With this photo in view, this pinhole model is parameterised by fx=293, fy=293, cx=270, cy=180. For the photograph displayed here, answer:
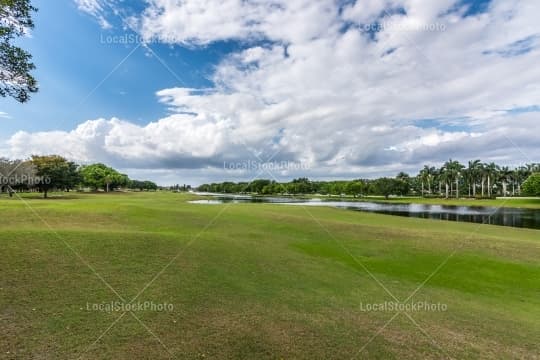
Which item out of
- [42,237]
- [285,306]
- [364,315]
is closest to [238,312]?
[285,306]

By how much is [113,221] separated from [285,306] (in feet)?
79.6

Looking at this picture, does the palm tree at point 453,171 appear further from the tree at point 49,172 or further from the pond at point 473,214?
the tree at point 49,172

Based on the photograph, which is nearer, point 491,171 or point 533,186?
point 533,186

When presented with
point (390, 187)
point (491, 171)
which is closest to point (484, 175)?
point (491, 171)

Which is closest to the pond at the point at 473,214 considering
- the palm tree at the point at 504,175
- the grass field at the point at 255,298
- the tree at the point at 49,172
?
the tree at the point at 49,172

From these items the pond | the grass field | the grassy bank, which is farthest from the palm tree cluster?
the grass field
